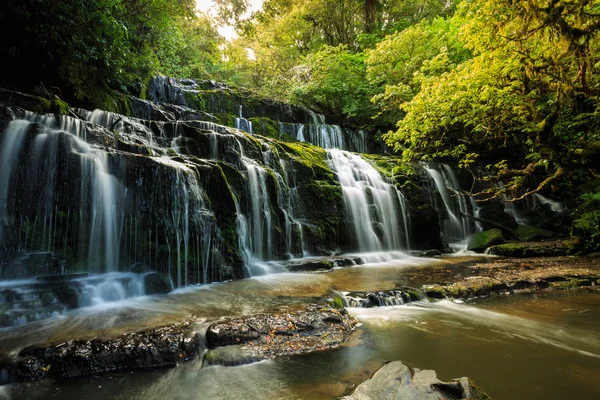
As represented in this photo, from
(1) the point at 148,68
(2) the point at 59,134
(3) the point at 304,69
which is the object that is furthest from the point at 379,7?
(2) the point at 59,134

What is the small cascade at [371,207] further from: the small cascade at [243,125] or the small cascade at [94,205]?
the small cascade at [94,205]

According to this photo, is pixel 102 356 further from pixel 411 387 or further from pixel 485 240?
pixel 485 240

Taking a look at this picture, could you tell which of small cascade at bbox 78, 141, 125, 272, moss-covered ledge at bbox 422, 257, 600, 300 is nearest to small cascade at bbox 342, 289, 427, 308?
moss-covered ledge at bbox 422, 257, 600, 300

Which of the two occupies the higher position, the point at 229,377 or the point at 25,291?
the point at 25,291

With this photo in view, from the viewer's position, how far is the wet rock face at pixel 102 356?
2793 millimetres

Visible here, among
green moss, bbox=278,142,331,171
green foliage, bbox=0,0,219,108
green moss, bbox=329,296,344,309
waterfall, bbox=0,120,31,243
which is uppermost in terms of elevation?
green foliage, bbox=0,0,219,108

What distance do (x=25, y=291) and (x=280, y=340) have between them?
12.6ft

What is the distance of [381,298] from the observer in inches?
191

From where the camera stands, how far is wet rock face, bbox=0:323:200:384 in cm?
279

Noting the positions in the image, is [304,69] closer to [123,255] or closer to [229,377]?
[123,255]

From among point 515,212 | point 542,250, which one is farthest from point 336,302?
point 515,212

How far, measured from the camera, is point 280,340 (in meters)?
3.37

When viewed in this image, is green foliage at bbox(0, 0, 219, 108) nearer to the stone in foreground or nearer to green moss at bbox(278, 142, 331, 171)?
green moss at bbox(278, 142, 331, 171)

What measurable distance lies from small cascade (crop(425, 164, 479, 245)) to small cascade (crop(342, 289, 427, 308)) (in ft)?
26.6
